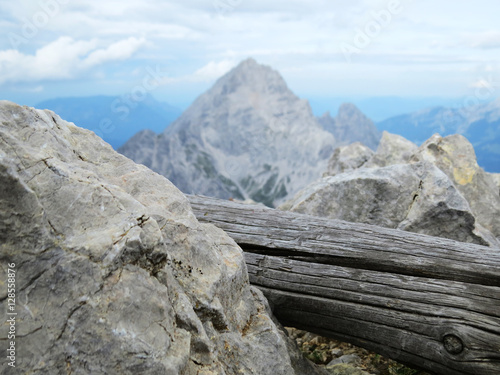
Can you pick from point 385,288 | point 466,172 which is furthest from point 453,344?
point 466,172

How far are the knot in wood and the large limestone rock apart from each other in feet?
6.19

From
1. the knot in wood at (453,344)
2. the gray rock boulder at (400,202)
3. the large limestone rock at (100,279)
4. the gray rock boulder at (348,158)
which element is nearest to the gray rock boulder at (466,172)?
the gray rock boulder at (400,202)

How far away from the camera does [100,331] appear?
2.81 meters

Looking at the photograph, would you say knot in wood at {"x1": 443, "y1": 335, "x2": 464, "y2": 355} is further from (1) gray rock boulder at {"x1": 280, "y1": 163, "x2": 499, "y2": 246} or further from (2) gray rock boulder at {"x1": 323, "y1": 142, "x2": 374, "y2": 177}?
(2) gray rock boulder at {"x1": 323, "y1": 142, "x2": 374, "y2": 177}

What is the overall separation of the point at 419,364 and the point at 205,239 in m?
2.95

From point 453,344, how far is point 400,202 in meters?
3.81

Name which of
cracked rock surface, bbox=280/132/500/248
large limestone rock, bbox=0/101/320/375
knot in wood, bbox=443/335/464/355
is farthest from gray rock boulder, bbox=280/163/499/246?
large limestone rock, bbox=0/101/320/375

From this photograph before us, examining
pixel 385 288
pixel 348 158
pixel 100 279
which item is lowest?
pixel 348 158

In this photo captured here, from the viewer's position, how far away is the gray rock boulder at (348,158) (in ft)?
46.0

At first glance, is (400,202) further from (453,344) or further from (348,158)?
(348,158)

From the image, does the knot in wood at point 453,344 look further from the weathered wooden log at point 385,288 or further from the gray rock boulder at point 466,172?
the gray rock boulder at point 466,172

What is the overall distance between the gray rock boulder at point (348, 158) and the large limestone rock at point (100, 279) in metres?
10.3

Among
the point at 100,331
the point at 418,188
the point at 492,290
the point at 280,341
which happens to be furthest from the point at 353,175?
the point at 100,331

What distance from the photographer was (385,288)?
497cm
